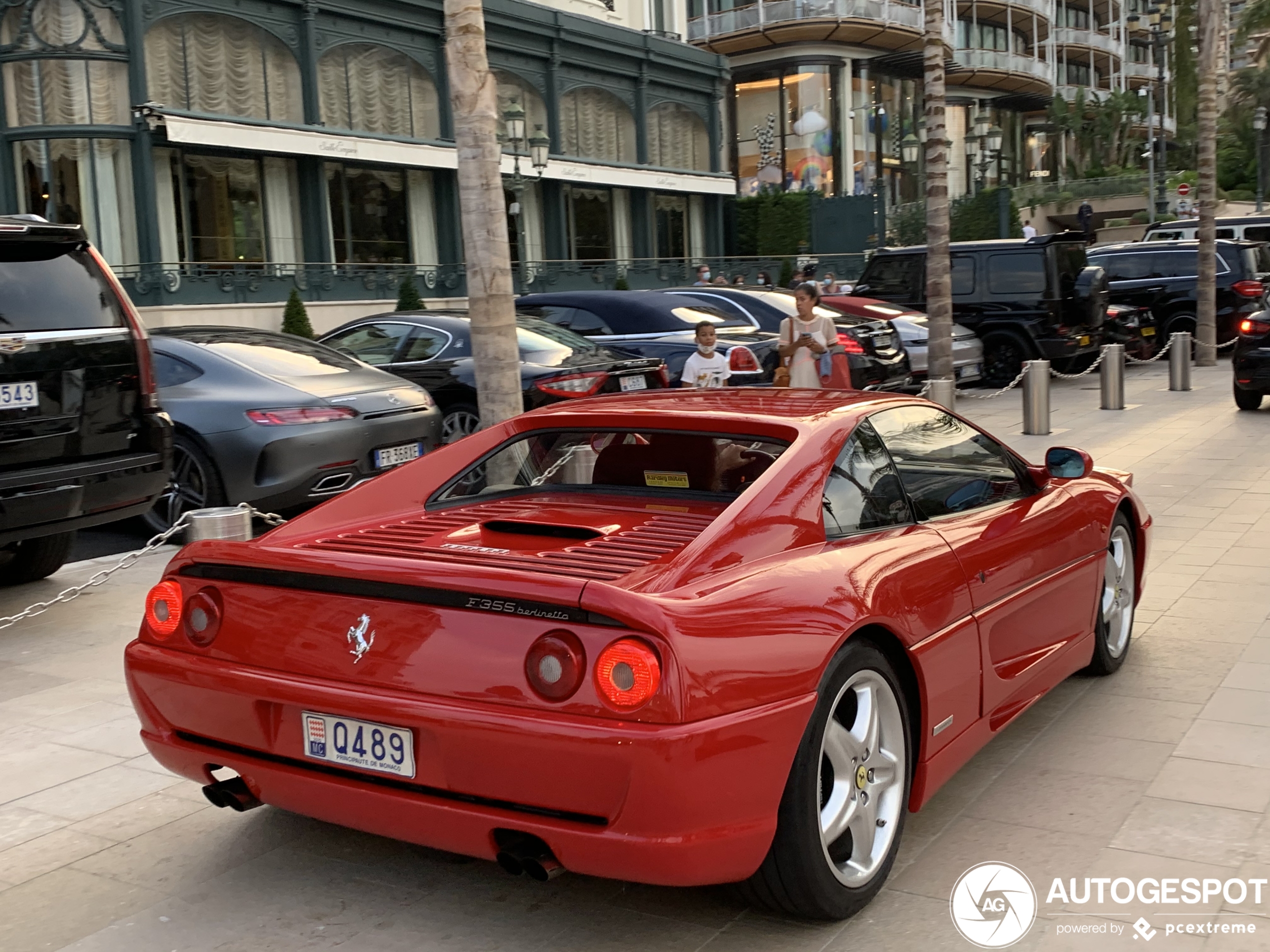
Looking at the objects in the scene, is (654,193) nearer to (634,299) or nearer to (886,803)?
(634,299)

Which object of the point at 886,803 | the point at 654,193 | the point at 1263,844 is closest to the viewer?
the point at 886,803

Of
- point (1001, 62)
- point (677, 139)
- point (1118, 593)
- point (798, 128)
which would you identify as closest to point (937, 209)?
point (1118, 593)

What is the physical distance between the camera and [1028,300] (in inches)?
760

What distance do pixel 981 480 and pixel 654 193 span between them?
118ft

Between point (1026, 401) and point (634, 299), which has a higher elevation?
point (634, 299)

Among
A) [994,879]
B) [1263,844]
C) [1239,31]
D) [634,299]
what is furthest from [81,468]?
[1239,31]

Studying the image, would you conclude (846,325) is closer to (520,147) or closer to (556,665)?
(520,147)

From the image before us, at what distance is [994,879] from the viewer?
3.81 metres

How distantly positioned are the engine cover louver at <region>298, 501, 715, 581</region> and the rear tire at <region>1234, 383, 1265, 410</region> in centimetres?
1343

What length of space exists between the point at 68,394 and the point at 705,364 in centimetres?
691

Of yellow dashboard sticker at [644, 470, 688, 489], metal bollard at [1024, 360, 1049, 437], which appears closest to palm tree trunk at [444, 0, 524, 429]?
yellow dashboard sticker at [644, 470, 688, 489]

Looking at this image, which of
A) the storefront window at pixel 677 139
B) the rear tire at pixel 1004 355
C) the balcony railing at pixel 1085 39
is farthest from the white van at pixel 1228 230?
the balcony railing at pixel 1085 39

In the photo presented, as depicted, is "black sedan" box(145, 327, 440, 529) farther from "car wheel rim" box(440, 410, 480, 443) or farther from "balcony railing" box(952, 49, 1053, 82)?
"balcony railing" box(952, 49, 1053, 82)

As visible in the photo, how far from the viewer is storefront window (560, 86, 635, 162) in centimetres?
3597
